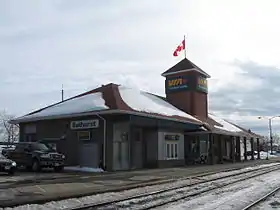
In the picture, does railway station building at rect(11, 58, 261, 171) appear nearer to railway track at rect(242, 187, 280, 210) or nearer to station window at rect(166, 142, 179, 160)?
station window at rect(166, 142, 179, 160)

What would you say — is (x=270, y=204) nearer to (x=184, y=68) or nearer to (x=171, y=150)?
(x=171, y=150)

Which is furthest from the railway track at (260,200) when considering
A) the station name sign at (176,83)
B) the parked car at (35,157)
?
the station name sign at (176,83)

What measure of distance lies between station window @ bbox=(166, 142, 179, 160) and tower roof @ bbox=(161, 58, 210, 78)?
9413 mm

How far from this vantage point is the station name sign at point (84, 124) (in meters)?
29.2

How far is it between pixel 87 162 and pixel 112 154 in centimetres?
236

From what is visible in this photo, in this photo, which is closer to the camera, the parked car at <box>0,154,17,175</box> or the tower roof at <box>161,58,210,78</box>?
the parked car at <box>0,154,17,175</box>

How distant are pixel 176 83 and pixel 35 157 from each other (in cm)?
2049

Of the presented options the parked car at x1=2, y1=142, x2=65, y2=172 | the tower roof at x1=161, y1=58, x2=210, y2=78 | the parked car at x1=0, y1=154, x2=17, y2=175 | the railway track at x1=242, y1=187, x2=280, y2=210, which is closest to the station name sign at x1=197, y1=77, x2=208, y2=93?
the tower roof at x1=161, y1=58, x2=210, y2=78

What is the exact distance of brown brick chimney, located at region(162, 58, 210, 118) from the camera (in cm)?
4222

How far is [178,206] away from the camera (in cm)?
1229

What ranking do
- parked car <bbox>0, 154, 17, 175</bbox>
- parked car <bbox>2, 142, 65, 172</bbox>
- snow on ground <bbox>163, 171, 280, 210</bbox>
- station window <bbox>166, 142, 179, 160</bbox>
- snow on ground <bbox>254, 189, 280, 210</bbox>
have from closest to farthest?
snow on ground <bbox>254, 189, 280, 210</bbox> → snow on ground <bbox>163, 171, 280, 210</bbox> → parked car <bbox>0, 154, 17, 175</bbox> → parked car <bbox>2, 142, 65, 172</bbox> → station window <bbox>166, 142, 179, 160</bbox>

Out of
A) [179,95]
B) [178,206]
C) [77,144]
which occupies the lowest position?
[178,206]

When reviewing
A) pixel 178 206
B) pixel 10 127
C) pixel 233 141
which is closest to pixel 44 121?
pixel 178 206

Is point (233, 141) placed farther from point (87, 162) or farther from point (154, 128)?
point (87, 162)
